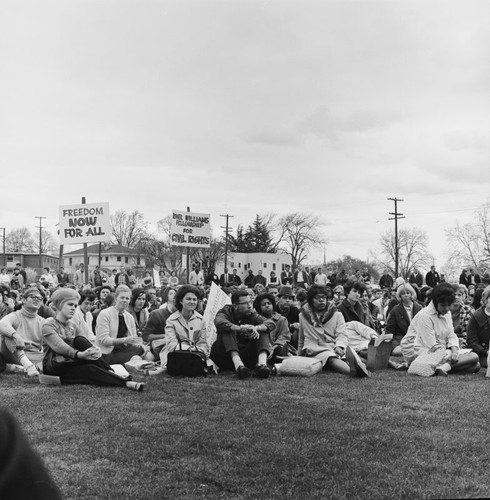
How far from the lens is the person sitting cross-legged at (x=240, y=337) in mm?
8602

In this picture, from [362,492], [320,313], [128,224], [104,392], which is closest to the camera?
[362,492]

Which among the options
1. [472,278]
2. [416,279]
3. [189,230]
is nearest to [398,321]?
[189,230]

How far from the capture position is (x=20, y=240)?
9650 centimetres

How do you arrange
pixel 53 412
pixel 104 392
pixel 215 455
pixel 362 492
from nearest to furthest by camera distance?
pixel 362 492, pixel 215 455, pixel 53 412, pixel 104 392

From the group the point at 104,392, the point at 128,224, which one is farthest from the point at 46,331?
the point at 128,224

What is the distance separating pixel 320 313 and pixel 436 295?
1673mm

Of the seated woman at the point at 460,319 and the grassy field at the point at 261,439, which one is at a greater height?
the seated woman at the point at 460,319

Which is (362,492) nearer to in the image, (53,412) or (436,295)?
(53,412)

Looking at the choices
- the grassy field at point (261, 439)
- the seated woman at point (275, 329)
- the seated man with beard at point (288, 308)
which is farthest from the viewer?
the seated man with beard at point (288, 308)

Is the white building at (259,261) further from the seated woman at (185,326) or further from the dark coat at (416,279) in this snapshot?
the seated woman at (185,326)

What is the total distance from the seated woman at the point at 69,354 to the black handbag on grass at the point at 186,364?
939mm

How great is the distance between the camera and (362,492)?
12.0 ft

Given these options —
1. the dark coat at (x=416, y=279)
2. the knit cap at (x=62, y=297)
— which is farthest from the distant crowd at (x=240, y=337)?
the dark coat at (x=416, y=279)

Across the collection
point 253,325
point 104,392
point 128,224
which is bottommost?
point 104,392
